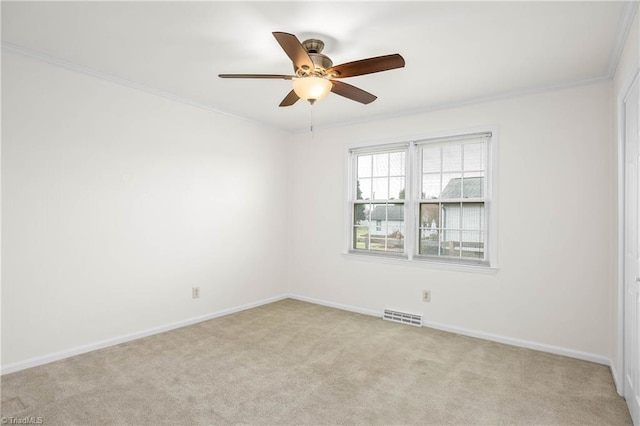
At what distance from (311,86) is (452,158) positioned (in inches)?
89.4

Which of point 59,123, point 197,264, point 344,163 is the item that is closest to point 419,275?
point 344,163

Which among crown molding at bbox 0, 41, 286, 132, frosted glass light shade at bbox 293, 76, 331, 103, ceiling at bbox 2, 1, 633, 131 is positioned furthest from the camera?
crown molding at bbox 0, 41, 286, 132

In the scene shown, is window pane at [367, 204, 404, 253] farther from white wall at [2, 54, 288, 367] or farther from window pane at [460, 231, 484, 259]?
white wall at [2, 54, 288, 367]

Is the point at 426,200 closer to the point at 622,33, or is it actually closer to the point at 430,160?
the point at 430,160

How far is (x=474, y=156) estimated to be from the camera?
A: 3.93 meters

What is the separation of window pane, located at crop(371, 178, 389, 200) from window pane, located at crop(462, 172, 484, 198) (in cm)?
96

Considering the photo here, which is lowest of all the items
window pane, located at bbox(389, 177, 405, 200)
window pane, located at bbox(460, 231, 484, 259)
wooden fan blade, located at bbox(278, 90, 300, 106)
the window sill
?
the window sill

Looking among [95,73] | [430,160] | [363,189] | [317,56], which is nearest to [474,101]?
[430,160]

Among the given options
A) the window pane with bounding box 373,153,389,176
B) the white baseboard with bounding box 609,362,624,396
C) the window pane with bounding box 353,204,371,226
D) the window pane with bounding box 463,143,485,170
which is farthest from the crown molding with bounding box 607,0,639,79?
the window pane with bounding box 353,204,371,226

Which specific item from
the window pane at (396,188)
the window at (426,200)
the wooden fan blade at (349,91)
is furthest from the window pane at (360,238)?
the wooden fan blade at (349,91)

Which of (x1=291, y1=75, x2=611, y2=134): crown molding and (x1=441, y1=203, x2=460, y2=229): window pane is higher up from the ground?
(x1=291, y1=75, x2=611, y2=134): crown molding

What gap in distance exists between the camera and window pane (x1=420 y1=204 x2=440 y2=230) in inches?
165

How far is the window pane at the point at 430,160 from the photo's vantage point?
416 cm

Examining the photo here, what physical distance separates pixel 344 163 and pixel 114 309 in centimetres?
314
